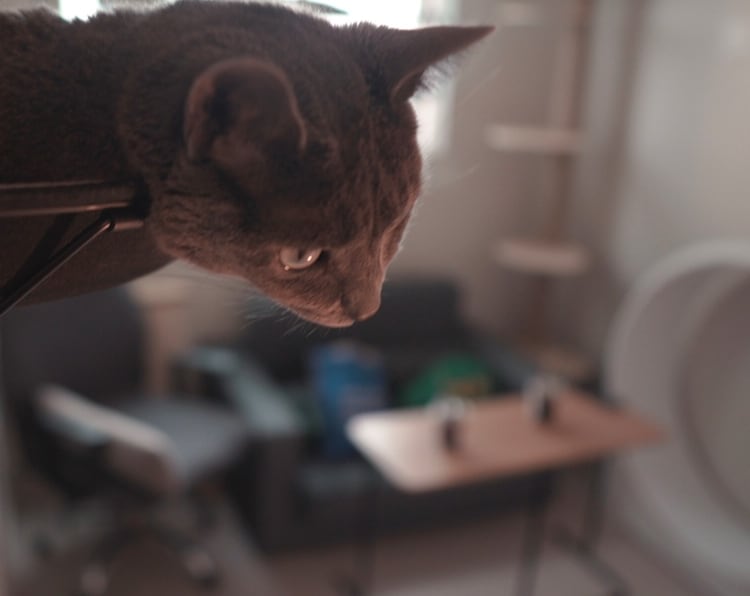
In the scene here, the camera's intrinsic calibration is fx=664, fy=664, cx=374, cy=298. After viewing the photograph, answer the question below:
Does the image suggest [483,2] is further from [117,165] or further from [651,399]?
[117,165]

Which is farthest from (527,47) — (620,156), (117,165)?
(117,165)

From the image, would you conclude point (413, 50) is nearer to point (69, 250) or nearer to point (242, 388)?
point (69, 250)

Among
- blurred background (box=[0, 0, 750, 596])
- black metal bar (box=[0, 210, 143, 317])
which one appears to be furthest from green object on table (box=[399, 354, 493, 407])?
black metal bar (box=[0, 210, 143, 317])

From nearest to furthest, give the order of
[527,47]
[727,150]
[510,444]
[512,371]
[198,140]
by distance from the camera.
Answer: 1. [198,140]
2. [510,444]
3. [727,150]
4. [512,371]
5. [527,47]

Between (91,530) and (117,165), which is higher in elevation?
(117,165)

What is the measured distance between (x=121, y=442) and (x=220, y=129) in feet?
6.22

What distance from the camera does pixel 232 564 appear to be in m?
2.44

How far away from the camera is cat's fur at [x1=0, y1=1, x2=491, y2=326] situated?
1.08 ft

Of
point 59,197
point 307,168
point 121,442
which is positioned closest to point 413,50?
point 307,168

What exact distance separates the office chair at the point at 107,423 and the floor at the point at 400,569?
0.07 meters

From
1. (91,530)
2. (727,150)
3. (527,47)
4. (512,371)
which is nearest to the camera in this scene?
(727,150)

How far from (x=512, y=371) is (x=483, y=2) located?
5.58 feet

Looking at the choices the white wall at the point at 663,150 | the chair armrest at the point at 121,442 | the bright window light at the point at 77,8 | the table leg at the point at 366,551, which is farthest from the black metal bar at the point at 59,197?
the white wall at the point at 663,150

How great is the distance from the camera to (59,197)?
31 cm
